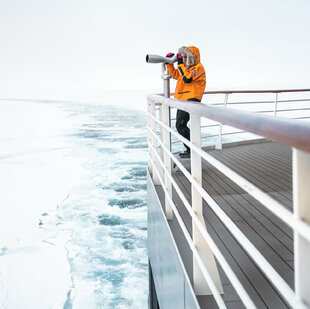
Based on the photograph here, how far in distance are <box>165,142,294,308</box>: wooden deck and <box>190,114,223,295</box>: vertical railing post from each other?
49 mm

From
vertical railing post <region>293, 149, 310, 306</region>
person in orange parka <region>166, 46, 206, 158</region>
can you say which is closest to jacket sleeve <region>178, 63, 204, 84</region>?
person in orange parka <region>166, 46, 206, 158</region>

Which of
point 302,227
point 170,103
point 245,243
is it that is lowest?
point 245,243

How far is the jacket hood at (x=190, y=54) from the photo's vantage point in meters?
2.66

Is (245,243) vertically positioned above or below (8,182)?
above

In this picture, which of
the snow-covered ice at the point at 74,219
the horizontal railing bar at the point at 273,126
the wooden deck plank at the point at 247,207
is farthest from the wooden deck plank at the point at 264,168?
the snow-covered ice at the point at 74,219

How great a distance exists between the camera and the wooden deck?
1.33 metres

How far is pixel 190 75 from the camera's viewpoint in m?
2.78

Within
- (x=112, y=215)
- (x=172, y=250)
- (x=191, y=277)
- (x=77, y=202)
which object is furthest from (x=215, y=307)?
(x=77, y=202)

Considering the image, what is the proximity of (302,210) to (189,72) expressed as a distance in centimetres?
235

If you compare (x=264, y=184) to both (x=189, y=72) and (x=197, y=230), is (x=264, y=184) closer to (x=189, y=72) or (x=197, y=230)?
(x=189, y=72)

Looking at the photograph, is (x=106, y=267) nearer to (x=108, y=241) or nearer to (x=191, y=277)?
(x=108, y=241)

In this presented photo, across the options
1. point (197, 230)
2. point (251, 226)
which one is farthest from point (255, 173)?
point (197, 230)

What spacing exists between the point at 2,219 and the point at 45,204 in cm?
163

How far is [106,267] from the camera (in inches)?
389
